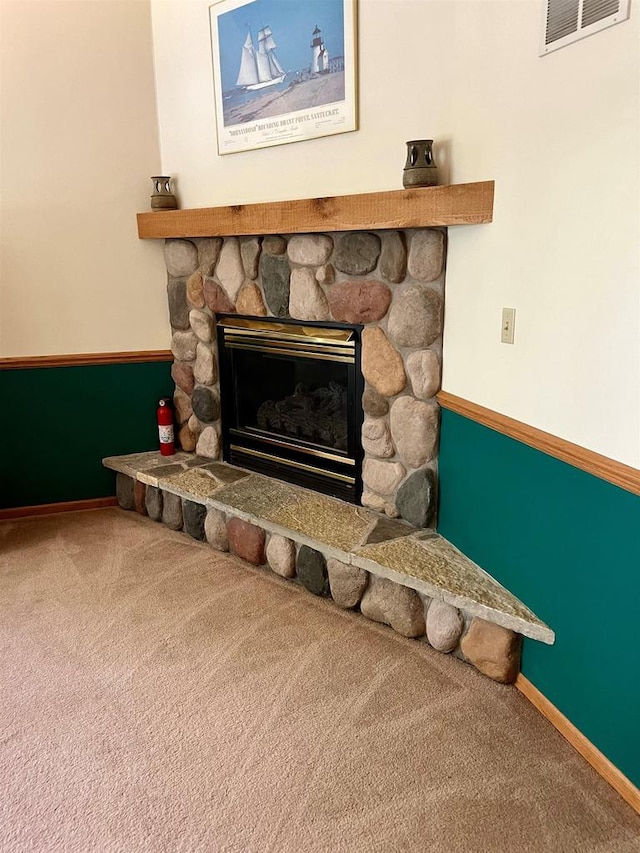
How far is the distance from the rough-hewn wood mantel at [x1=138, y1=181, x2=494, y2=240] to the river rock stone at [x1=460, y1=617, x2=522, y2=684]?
125cm

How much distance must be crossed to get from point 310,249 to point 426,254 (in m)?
0.54

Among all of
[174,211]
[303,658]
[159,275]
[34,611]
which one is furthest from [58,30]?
[303,658]

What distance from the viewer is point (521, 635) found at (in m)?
1.93

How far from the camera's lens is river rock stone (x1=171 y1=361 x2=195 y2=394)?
329 centimetres

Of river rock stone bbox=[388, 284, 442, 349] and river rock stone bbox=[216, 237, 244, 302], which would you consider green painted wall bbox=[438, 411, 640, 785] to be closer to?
river rock stone bbox=[388, 284, 442, 349]

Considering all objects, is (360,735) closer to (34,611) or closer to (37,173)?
(34,611)

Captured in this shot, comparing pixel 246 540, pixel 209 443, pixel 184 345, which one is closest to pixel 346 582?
pixel 246 540

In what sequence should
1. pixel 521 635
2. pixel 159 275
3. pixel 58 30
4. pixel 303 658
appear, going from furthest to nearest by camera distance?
pixel 159 275 < pixel 58 30 < pixel 303 658 < pixel 521 635

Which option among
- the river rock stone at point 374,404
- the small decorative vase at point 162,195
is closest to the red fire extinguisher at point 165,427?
the small decorative vase at point 162,195

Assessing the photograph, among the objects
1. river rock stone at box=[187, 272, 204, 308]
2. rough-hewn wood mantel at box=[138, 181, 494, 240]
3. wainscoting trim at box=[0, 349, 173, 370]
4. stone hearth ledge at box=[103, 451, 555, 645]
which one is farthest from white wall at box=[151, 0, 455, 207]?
stone hearth ledge at box=[103, 451, 555, 645]

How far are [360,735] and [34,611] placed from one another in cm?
137

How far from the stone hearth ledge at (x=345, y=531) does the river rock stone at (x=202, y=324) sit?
639 millimetres

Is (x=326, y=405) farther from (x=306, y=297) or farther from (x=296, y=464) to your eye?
(x=306, y=297)

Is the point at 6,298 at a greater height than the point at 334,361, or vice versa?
the point at 6,298
